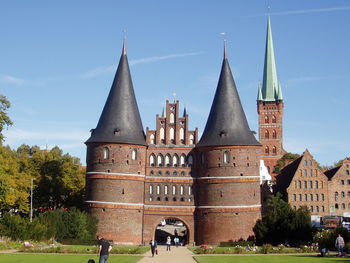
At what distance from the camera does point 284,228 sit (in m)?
49.5

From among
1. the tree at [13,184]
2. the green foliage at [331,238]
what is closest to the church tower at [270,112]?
the tree at [13,184]

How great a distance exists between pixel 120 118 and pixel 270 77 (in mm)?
73819

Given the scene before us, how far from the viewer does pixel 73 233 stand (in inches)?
2024

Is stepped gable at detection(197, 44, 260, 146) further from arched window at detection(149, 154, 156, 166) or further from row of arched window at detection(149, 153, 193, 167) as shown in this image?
arched window at detection(149, 154, 156, 166)

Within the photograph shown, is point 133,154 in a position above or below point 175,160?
above

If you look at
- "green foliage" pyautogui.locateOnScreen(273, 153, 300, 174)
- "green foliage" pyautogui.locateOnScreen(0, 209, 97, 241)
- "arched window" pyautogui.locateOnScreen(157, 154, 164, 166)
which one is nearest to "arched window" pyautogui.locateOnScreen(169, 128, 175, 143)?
"arched window" pyautogui.locateOnScreen(157, 154, 164, 166)

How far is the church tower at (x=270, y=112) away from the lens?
122938 millimetres

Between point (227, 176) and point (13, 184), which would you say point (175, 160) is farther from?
point (13, 184)

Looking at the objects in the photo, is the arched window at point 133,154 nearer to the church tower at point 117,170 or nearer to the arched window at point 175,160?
the church tower at point 117,170

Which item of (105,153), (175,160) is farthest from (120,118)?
(175,160)

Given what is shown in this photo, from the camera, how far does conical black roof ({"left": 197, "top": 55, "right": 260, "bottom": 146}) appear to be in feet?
184

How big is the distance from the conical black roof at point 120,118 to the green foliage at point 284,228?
16.7 m

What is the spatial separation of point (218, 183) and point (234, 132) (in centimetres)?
603

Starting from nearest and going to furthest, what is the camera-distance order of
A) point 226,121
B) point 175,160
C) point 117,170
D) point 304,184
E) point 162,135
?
point 117,170 → point 226,121 → point 175,160 → point 162,135 → point 304,184
